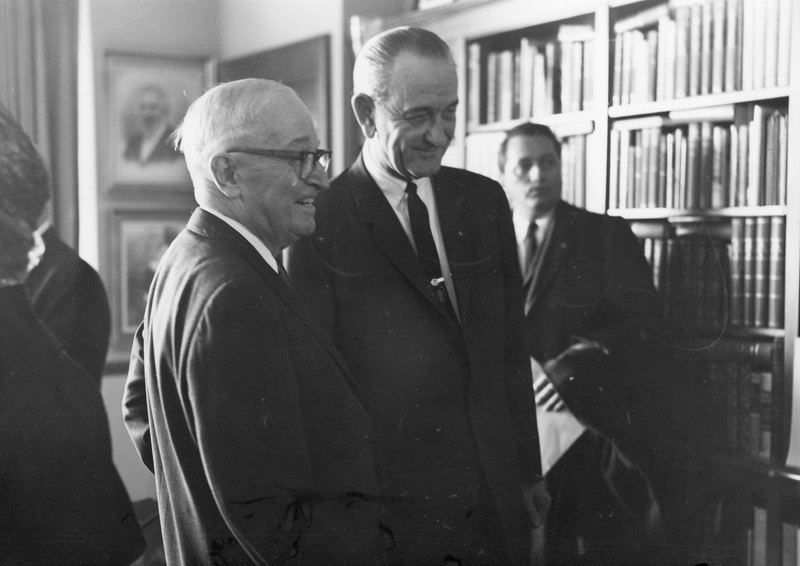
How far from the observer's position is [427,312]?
53.6 inches

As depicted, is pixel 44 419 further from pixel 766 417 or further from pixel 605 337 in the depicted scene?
pixel 766 417

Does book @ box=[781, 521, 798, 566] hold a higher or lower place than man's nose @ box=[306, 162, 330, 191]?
lower

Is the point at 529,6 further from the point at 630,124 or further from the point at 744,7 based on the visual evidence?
the point at 744,7

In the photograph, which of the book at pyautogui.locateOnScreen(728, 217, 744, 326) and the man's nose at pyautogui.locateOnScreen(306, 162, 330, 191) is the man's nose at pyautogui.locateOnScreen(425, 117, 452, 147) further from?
the book at pyautogui.locateOnScreen(728, 217, 744, 326)

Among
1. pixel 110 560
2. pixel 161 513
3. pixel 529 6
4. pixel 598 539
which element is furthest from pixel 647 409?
pixel 110 560

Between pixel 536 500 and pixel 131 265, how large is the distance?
3.12ft

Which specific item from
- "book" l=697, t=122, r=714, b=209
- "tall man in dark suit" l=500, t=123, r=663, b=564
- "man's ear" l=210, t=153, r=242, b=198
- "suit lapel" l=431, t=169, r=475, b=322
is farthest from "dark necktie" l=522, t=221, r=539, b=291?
"man's ear" l=210, t=153, r=242, b=198

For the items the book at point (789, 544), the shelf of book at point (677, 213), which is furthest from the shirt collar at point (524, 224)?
the book at point (789, 544)

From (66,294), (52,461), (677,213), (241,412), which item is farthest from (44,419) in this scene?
(677,213)

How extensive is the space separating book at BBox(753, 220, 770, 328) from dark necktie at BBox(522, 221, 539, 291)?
0.43 m

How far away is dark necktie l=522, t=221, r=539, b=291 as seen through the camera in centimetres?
139

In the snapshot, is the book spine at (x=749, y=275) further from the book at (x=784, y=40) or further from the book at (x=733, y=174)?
the book at (x=784, y=40)

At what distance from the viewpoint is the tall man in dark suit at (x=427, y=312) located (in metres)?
1.33

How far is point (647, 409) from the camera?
4.71ft
